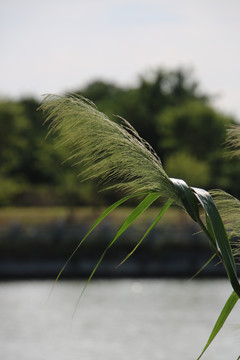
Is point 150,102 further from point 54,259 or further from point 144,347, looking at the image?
point 144,347

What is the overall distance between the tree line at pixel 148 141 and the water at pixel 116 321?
7099 millimetres

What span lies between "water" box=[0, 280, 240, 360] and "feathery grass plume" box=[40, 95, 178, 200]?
37.8ft

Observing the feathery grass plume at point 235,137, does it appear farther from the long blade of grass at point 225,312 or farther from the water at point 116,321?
the water at point 116,321

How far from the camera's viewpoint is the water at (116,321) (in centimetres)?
1817

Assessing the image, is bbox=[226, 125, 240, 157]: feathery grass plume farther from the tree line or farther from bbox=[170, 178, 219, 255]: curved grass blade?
the tree line

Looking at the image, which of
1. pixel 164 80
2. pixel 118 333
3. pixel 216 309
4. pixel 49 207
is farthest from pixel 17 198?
pixel 118 333

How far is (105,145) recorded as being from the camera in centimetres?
167

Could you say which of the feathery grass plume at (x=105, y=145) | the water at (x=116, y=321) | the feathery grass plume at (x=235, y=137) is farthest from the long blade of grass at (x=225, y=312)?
the water at (x=116, y=321)

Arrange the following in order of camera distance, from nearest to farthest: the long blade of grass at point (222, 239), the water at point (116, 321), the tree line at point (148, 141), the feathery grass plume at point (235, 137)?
1. the long blade of grass at point (222, 239)
2. the feathery grass plume at point (235, 137)
3. the water at point (116, 321)
4. the tree line at point (148, 141)

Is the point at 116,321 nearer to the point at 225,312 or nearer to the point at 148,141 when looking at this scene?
the point at 225,312

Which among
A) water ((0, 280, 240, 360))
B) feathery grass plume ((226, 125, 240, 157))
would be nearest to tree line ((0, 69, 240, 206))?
water ((0, 280, 240, 360))

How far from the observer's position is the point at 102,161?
1697 mm

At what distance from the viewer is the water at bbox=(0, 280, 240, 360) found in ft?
59.6

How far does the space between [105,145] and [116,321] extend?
22.1 meters
